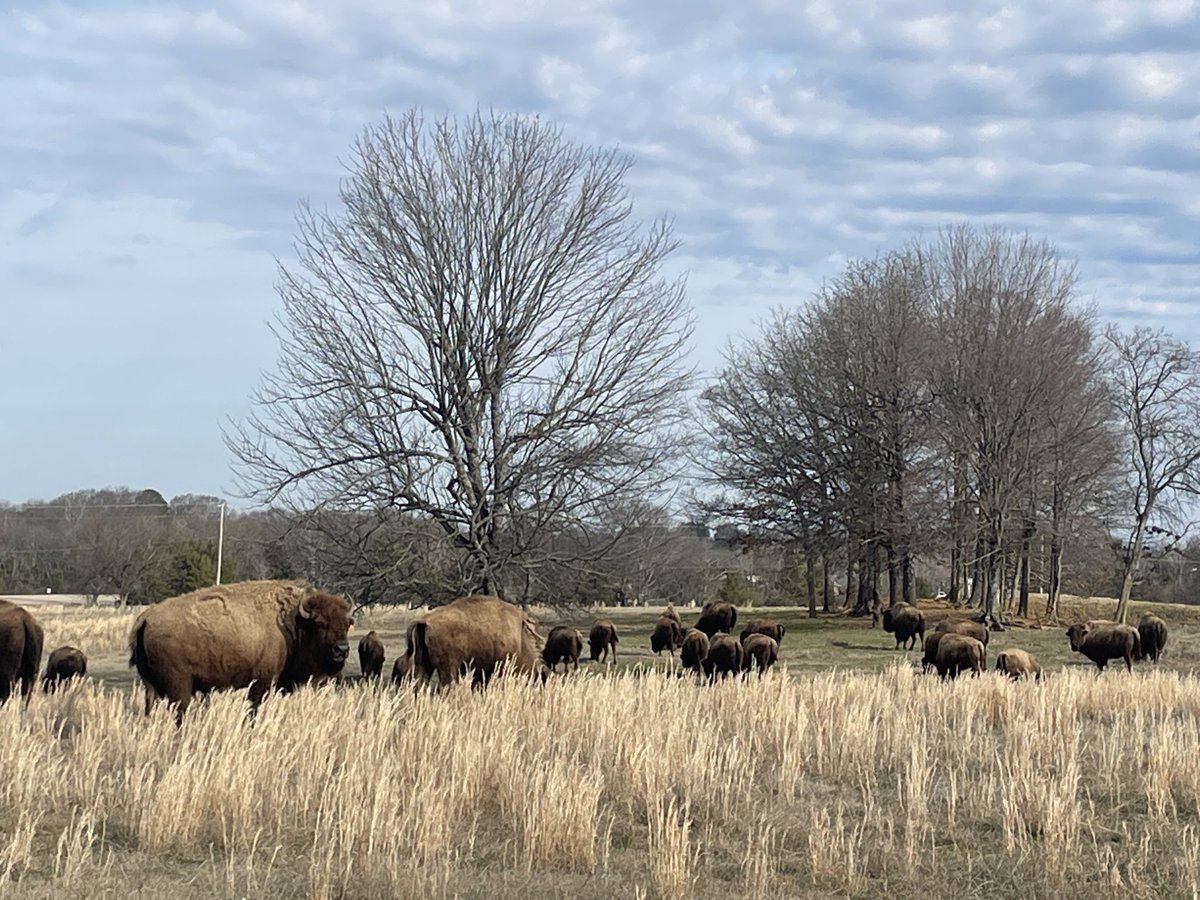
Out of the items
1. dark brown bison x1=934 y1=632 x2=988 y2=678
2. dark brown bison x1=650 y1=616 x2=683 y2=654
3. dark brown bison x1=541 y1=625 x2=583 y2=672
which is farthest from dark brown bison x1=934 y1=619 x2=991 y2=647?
dark brown bison x1=541 y1=625 x2=583 y2=672

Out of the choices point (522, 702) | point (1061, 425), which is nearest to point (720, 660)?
point (522, 702)


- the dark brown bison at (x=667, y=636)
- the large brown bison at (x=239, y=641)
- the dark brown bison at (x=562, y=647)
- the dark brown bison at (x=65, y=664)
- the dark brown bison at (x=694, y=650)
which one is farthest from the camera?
the dark brown bison at (x=667, y=636)

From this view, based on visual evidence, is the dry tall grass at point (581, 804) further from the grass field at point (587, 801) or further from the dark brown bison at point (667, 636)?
the dark brown bison at point (667, 636)

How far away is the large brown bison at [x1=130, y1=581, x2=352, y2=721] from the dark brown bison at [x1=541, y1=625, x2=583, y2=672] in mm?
9673

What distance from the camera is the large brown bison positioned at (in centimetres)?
1134

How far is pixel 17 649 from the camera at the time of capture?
45.5ft

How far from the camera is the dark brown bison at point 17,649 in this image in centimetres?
1380

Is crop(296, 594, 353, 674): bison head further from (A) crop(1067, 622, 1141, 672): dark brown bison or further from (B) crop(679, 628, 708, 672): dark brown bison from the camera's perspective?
(A) crop(1067, 622, 1141, 672): dark brown bison

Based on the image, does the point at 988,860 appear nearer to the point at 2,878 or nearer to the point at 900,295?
the point at 2,878

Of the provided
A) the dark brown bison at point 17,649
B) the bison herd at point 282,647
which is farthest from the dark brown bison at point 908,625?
the dark brown bison at point 17,649

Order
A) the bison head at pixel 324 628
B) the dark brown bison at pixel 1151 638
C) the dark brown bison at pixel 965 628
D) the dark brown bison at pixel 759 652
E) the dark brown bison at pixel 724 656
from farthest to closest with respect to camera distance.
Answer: the dark brown bison at pixel 1151 638 → the dark brown bison at pixel 965 628 → the dark brown bison at pixel 724 656 → the dark brown bison at pixel 759 652 → the bison head at pixel 324 628

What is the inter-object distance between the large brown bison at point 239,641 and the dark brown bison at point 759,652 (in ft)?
28.8

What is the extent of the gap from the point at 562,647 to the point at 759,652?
428 centimetres

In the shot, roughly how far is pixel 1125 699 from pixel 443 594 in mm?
12301
